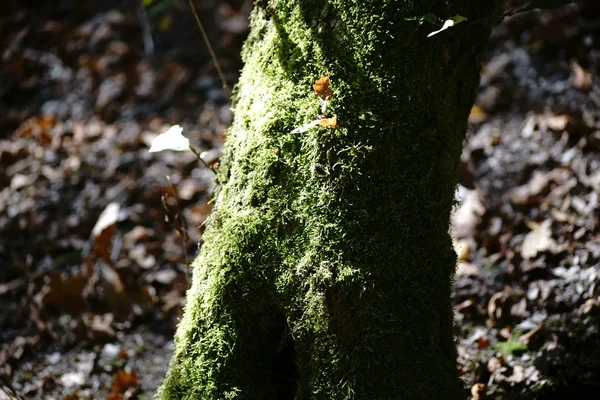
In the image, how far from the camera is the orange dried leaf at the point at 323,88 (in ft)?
5.38

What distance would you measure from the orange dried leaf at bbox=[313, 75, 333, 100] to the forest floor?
2.80 ft

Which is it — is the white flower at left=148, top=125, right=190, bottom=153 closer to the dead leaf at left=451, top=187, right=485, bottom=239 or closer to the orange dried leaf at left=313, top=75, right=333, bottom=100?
the orange dried leaf at left=313, top=75, right=333, bottom=100

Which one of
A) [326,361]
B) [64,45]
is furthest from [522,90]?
[64,45]

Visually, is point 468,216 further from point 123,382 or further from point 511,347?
point 123,382

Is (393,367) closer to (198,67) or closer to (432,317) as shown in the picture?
(432,317)

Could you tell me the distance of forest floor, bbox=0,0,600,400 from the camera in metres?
2.66

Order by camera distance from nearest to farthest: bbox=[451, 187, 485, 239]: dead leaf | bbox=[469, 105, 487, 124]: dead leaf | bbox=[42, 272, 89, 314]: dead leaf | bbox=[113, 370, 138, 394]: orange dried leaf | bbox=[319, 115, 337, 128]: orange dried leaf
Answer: bbox=[319, 115, 337, 128]: orange dried leaf < bbox=[113, 370, 138, 394]: orange dried leaf < bbox=[42, 272, 89, 314]: dead leaf < bbox=[451, 187, 485, 239]: dead leaf < bbox=[469, 105, 487, 124]: dead leaf

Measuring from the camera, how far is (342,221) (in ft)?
5.49

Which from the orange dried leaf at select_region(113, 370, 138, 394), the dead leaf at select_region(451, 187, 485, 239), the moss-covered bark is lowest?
the orange dried leaf at select_region(113, 370, 138, 394)

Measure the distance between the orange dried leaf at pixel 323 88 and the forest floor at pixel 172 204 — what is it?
85 cm

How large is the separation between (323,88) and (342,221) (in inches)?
16.5

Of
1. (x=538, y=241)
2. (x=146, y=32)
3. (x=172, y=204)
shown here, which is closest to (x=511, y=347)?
(x=538, y=241)

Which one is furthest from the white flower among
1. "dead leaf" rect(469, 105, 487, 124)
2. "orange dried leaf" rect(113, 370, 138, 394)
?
"dead leaf" rect(469, 105, 487, 124)

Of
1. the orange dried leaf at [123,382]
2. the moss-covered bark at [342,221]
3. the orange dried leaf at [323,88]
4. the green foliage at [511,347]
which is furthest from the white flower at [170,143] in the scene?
the green foliage at [511,347]
